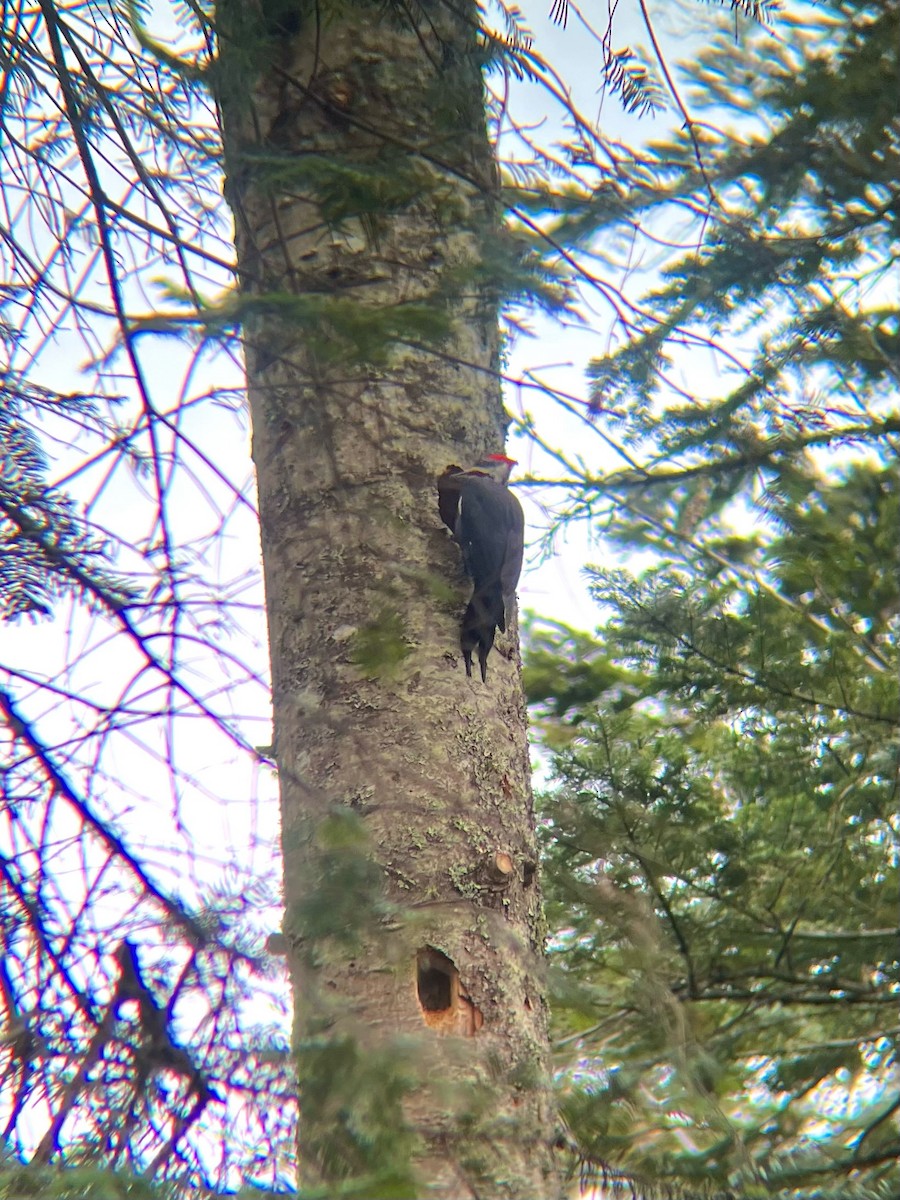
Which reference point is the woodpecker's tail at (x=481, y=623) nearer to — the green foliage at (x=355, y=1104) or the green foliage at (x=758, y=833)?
the green foliage at (x=355, y=1104)

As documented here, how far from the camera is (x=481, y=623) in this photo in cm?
252

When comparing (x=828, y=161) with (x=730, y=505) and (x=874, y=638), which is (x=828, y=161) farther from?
(x=874, y=638)

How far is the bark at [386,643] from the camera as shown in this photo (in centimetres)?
193

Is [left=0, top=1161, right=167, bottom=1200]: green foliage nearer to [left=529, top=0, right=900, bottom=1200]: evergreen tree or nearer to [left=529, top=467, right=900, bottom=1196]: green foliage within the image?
[left=529, top=0, right=900, bottom=1200]: evergreen tree

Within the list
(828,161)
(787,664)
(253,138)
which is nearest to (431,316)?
(253,138)

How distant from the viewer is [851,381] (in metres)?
3.51

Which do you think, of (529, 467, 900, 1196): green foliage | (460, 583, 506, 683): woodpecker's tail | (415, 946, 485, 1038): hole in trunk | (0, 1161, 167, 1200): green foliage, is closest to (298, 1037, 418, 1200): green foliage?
(0, 1161, 167, 1200): green foliage

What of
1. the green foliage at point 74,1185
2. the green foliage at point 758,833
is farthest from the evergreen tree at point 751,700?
the green foliage at point 74,1185

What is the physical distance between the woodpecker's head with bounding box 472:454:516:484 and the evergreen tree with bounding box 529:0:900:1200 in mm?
292

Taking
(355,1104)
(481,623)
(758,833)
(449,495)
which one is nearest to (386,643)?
(481,623)

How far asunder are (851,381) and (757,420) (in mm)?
600

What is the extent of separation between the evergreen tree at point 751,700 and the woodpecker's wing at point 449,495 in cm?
32

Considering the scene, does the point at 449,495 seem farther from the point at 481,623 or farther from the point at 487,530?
the point at 481,623

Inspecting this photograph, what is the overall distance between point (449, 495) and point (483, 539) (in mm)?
146
